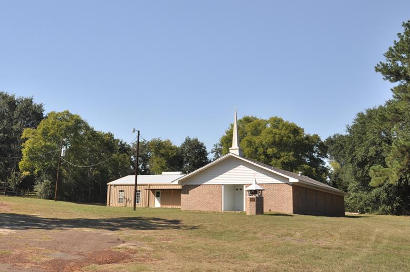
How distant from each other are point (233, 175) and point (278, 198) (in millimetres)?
4204

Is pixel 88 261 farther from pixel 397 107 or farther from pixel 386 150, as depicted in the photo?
pixel 386 150

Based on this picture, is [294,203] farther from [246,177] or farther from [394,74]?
[394,74]

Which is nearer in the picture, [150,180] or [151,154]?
[150,180]

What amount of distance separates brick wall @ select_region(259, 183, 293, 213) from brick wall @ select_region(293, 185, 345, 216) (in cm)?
57

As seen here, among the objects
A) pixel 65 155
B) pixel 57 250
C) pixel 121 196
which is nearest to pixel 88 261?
pixel 57 250

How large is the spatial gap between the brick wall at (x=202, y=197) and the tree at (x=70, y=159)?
22910 millimetres

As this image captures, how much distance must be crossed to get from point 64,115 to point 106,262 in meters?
45.2

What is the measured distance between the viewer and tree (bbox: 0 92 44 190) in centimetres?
5744

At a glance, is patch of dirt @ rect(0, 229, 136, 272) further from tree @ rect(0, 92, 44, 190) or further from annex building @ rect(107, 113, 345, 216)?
tree @ rect(0, 92, 44, 190)

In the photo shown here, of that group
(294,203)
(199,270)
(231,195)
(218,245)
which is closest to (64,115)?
(231,195)

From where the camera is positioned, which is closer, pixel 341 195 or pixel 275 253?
pixel 275 253

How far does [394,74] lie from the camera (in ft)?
87.8

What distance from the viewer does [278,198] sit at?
29453 millimetres

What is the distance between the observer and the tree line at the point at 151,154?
46281 mm
